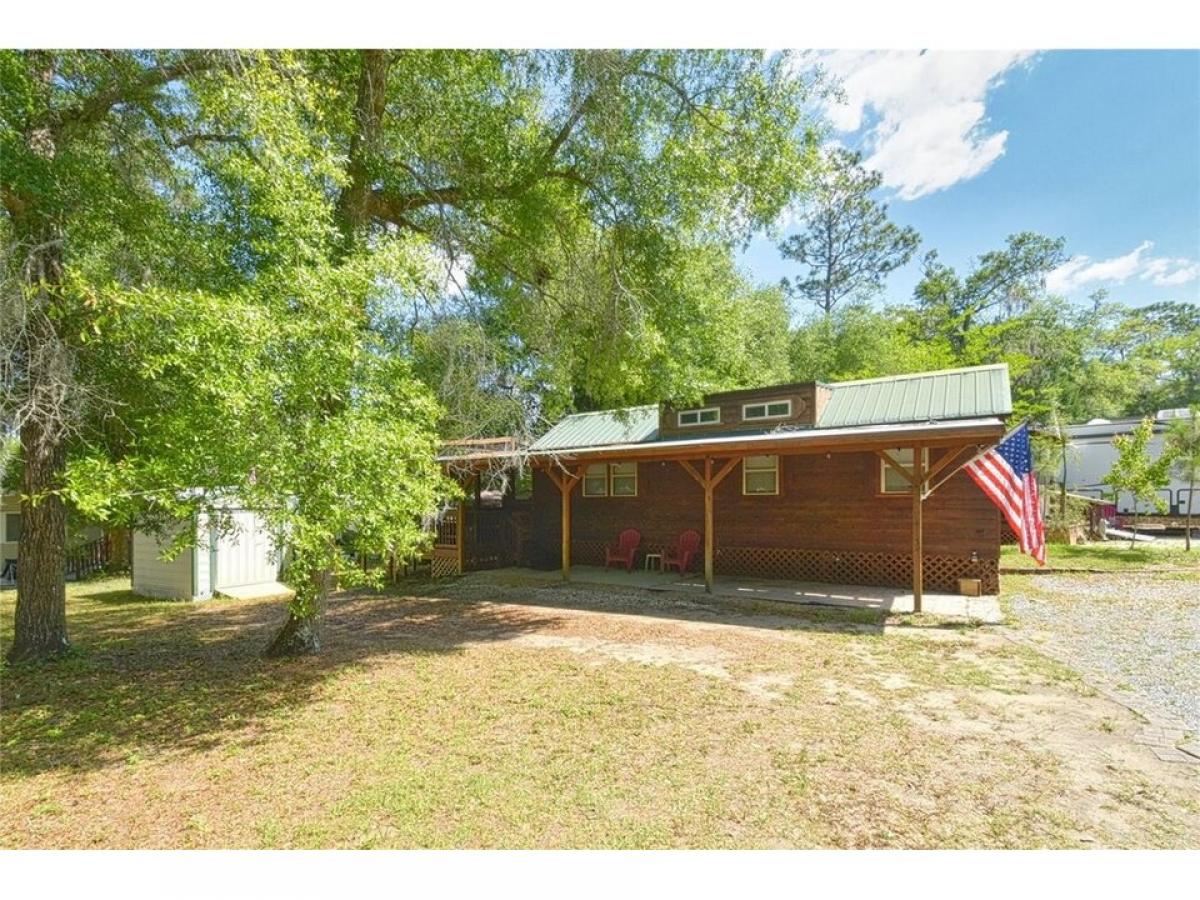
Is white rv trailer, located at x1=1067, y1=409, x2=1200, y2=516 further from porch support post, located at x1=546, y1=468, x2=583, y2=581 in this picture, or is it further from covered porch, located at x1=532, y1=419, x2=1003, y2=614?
porch support post, located at x1=546, y1=468, x2=583, y2=581

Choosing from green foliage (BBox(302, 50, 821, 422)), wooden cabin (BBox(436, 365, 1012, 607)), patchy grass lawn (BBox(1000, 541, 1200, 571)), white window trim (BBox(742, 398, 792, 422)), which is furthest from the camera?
patchy grass lawn (BBox(1000, 541, 1200, 571))

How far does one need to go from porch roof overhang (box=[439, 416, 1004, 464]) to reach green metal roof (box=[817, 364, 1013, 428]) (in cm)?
32

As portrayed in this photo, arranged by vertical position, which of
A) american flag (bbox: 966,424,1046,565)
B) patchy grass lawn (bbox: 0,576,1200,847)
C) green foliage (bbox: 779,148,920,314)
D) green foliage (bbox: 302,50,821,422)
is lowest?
patchy grass lawn (bbox: 0,576,1200,847)

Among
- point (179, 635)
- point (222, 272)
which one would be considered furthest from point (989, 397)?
point (179, 635)

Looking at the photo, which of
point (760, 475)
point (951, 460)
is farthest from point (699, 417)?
point (951, 460)

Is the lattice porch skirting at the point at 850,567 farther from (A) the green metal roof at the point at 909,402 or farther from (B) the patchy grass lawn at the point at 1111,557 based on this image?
(B) the patchy grass lawn at the point at 1111,557

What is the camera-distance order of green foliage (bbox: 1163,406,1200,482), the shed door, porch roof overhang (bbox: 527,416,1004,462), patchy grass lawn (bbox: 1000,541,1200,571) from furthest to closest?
green foliage (bbox: 1163,406,1200,482), patchy grass lawn (bbox: 1000,541,1200,571), the shed door, porch roof overhang (bbox: 527,416,1004,462)

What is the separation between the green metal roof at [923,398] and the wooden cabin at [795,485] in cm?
3

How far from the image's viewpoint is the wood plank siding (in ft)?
34.4

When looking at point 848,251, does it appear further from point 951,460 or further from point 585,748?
point 585,748

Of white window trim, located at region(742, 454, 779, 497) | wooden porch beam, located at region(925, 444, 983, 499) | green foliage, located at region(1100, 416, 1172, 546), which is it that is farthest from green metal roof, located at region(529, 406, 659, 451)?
green foliage, located at region(1100, 416, 1172, 546)

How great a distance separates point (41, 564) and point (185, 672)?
194 cm

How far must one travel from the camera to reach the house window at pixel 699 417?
13.6 meters

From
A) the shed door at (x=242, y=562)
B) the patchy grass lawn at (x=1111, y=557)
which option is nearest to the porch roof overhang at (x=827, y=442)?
the shed door at (x=242, y=562)
